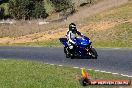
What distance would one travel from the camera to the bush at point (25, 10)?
63969 mm

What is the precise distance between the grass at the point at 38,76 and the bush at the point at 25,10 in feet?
148

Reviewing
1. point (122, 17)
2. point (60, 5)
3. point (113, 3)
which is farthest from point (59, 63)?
point (60, 5)

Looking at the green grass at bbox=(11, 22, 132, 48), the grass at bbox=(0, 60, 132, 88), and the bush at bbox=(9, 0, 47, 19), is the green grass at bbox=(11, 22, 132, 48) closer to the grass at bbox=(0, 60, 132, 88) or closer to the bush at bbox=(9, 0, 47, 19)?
the grass at bbox=(0, 60, 132, 88)

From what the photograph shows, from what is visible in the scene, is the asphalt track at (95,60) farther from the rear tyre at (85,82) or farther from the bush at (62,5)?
the bush at (62,5)

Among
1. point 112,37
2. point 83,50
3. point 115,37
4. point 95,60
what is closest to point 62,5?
point 112,37

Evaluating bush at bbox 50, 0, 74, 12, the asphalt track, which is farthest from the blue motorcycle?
bush at bbox 50, 0, 74, 12

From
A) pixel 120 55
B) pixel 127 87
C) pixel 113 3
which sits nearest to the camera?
pixel 127 87

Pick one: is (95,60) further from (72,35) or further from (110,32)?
(110,32)

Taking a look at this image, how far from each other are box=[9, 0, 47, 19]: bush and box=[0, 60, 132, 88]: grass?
45095 millimetres

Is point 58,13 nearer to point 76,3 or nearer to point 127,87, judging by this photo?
point 76,3

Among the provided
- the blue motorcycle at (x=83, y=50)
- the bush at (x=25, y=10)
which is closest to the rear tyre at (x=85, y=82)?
the blue motorcycle at (x=83, y=50)

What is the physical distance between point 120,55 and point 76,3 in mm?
46669

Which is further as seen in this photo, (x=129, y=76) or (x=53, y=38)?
(x=53, y=38)

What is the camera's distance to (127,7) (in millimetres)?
53438
